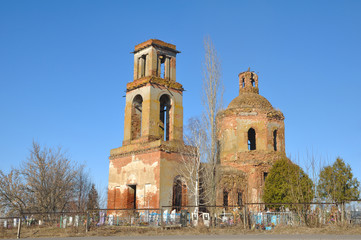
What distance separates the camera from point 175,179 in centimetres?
2392

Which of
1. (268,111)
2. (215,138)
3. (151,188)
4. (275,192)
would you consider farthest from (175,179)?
(268,111)

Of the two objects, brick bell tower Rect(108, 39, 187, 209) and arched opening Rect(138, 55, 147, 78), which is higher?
arched opening Rect(138, 55, 147, 78)

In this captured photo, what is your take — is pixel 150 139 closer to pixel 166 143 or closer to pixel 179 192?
pixel 166 143

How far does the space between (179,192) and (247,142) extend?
9.32 m

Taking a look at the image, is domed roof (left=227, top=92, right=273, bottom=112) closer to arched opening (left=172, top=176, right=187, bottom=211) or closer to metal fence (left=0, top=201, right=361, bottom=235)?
arched opening (left=172, top=176, right=187, bottom=211)

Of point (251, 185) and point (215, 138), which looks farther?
point (251, 185)

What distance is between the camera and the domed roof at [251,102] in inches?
1265

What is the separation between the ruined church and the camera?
23.6 metres

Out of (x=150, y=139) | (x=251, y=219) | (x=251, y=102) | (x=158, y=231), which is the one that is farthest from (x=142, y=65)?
(x=158, y=231)

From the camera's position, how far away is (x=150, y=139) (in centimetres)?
2439

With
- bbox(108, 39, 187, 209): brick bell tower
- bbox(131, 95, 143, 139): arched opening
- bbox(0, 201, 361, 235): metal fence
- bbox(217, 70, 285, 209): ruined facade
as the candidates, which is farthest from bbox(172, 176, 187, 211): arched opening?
bbox(217, 70, 285, 209): ruined facade

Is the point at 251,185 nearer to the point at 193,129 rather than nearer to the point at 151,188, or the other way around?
the point at 193,129

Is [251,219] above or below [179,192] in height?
below

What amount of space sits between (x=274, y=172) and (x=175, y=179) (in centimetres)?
781
